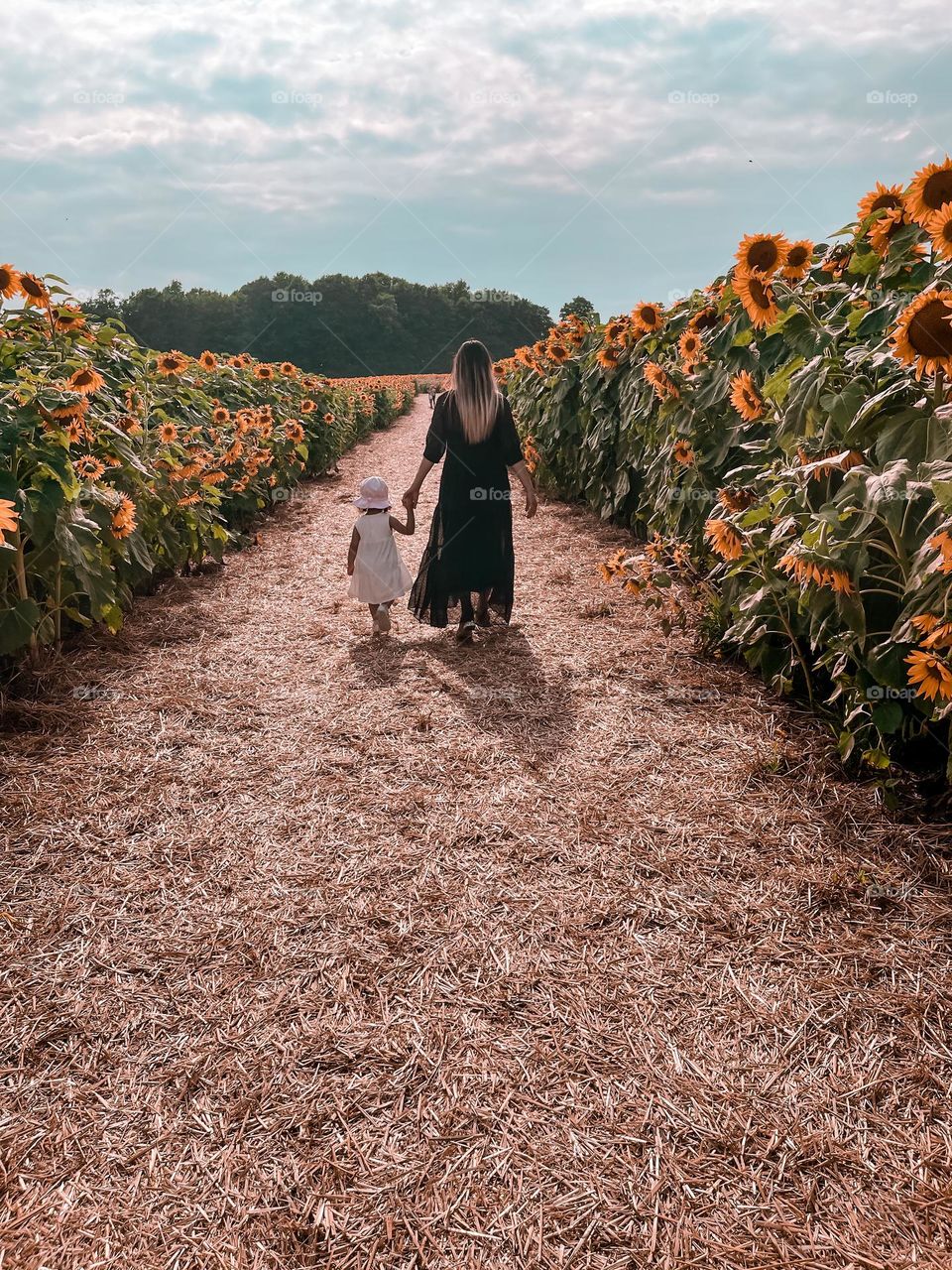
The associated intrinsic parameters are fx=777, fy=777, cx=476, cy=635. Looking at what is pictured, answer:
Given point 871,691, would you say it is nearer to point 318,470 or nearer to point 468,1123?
point 468,1123

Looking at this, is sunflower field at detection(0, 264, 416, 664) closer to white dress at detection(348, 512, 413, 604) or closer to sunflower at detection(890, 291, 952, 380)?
white dress at detection(348, 512, 413, 604)

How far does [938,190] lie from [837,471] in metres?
0.93

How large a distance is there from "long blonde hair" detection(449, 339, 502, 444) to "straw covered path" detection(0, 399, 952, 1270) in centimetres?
170

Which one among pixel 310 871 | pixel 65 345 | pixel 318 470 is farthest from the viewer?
pixel 318 470

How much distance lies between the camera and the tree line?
170 ft

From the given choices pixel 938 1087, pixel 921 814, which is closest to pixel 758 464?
pixel 921 814

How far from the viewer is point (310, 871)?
2.51m

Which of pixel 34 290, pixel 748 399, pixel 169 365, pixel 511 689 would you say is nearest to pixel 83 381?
pixel 34 290

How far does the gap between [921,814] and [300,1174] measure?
220cm

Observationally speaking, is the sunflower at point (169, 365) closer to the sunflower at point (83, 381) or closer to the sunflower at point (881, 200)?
the sunflower at point (83, 381)

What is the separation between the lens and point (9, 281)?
411cm

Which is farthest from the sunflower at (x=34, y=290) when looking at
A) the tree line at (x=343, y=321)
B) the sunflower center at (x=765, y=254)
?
the tree line at (x=343, y=321)

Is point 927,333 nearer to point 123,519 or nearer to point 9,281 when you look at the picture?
point 123,519

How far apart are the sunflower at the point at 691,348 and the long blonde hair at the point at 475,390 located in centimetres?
121
